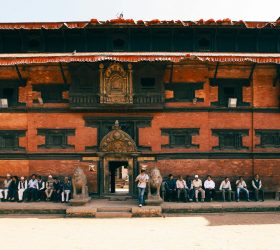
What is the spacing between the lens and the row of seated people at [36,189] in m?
20.7

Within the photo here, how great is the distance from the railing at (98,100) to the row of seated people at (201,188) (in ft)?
12.8

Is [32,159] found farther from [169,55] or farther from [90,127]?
[169,55]

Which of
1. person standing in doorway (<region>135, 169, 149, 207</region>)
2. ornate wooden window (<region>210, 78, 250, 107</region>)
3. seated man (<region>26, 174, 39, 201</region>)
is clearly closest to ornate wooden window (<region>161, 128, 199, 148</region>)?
ornate wooden window (<region>210, 78, 250, 107</region>)

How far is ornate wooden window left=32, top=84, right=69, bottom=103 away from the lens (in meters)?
21.7

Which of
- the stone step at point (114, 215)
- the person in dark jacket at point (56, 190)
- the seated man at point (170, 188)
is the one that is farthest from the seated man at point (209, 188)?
the person in dark jacket at point (56, 190)

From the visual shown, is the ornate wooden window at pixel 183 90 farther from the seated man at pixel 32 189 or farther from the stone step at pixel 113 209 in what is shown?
the seated man at pixel 32 189

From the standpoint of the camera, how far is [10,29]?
21.3 meters

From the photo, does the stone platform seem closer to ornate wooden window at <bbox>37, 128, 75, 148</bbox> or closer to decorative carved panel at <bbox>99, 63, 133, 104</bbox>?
ornate wooden window at <bbox>37, 128, 75, 148</bbox>

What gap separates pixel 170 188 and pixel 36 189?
6877mm

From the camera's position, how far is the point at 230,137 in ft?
72.0

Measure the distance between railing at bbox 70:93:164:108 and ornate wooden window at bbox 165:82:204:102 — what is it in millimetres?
811

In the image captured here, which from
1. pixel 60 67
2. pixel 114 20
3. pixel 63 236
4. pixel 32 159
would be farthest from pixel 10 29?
pixel 63 236

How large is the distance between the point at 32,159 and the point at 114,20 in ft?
28.0

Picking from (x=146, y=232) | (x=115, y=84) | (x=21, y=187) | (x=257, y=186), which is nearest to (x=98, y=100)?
(x=115, y=84)
